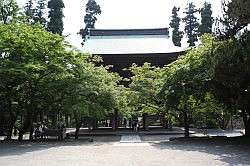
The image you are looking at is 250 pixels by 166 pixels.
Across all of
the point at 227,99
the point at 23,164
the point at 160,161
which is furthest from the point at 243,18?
the point at 23,164

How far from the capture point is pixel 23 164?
7.95m

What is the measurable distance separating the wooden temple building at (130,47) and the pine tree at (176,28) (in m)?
9.65

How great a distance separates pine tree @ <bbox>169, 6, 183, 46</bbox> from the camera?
4538cm

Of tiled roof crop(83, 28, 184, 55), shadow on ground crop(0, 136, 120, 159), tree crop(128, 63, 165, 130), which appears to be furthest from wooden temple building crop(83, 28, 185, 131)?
shadow on ground crop(0, 136, 120, 159)

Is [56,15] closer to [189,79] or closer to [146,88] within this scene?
[146,88]

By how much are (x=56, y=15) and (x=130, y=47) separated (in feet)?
43.1

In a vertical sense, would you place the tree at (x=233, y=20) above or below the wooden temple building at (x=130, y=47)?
below

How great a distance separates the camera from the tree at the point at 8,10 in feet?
54.6

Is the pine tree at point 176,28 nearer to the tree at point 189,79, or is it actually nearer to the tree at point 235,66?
the tree at point 189,79

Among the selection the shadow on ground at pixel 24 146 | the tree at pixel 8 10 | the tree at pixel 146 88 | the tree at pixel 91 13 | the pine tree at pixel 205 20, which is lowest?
the shadow on ground at pixel 24 146

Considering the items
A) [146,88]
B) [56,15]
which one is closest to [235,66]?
[146,88]

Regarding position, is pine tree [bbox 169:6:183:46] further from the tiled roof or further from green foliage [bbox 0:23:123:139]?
green foliage [bbox 0:23:123:139]

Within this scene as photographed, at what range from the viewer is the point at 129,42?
3294 centimetres

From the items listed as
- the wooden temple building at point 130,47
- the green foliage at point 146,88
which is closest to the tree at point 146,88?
the green foliage at point 146,88
